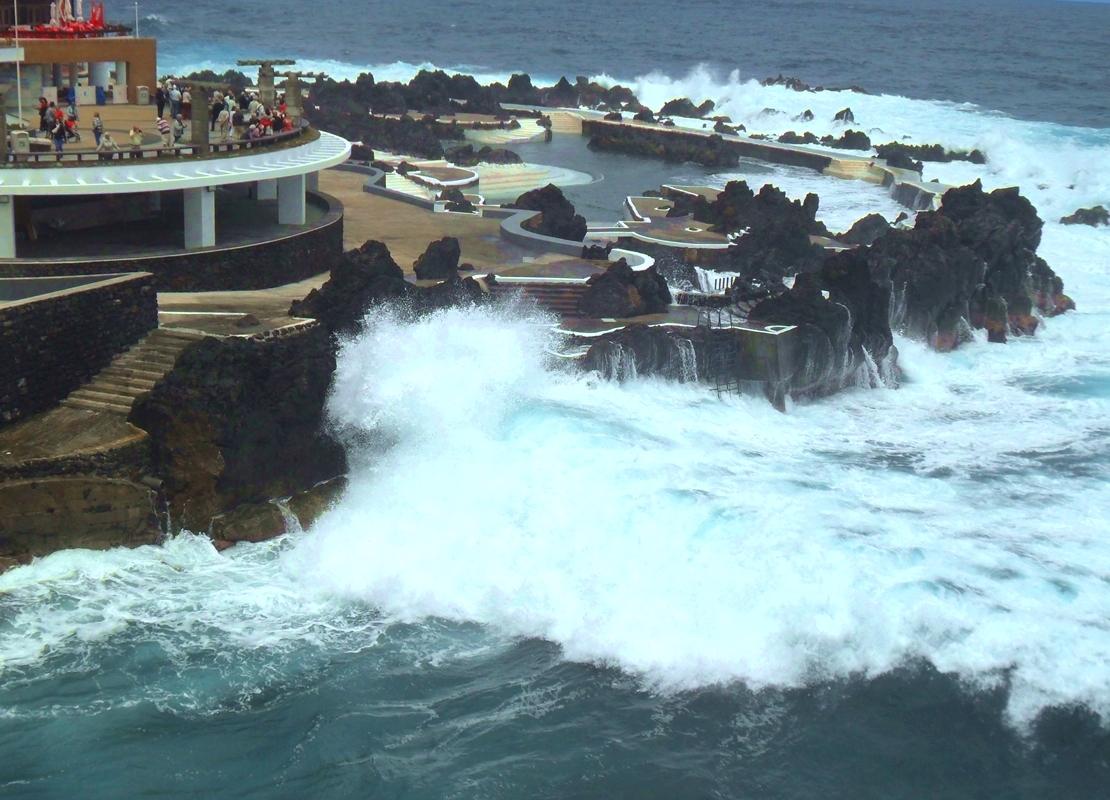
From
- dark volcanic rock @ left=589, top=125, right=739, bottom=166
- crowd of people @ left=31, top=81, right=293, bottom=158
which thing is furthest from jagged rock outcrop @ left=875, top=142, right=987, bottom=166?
crowd of people @ left=31, top=81, right=293, bottom=158

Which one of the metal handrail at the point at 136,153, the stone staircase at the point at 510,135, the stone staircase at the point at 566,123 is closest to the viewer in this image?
the metal handrail at the point at 136,153

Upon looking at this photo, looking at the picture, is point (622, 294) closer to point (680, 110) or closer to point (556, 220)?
point (556, 220)

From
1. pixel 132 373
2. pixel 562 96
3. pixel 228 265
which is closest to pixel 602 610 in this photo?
pixel 132 373

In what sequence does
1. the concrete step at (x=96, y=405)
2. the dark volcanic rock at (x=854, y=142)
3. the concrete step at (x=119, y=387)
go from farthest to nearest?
the dark volcanic rock at (x=854, y=142), the concrete step at (x=119, y=387), the concrete step at (x=96, y=405)

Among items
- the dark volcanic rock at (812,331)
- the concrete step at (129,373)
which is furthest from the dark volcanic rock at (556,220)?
the concrete step at (129,373)

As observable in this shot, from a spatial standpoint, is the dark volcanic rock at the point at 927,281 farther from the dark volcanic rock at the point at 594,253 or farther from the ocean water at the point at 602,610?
the dark volcanic rock at the point at 594,253

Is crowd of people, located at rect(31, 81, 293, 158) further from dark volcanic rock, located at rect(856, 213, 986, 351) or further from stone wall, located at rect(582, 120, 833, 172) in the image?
stone wall, located at rect(582, 120, 833, 172)
